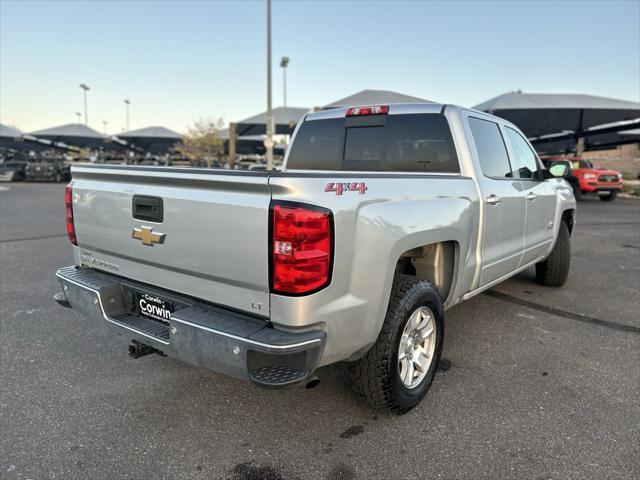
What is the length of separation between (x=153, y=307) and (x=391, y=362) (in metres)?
1.40

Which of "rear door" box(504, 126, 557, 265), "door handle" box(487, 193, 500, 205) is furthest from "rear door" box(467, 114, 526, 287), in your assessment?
"rear door" box(504, 126, 557, 265)

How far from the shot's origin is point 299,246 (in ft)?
6.55

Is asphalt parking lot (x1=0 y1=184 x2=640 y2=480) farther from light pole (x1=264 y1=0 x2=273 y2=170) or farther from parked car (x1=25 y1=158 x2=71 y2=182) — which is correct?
parked car (x1=25 y1=158 x2=71 y2=182)

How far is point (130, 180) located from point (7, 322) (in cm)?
257

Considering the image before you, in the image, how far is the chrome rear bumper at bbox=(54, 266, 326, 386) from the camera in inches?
79.1

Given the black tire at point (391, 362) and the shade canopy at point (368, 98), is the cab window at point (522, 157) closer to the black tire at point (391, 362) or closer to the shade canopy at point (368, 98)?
the black tire at point (391, 362)

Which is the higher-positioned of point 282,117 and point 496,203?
point 282,117

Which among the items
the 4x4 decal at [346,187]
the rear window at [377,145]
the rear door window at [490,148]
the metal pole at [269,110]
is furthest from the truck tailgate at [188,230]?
the metal pole at [269,110]

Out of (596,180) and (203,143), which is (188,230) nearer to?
(596,180)

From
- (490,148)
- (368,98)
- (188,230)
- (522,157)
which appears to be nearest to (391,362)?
(188,230)

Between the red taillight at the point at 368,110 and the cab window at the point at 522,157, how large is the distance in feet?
4.21

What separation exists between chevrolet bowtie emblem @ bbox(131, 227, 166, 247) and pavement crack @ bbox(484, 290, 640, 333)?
3.98 meters

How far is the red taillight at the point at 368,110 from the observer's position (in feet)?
12.4

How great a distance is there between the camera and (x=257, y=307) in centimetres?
214
